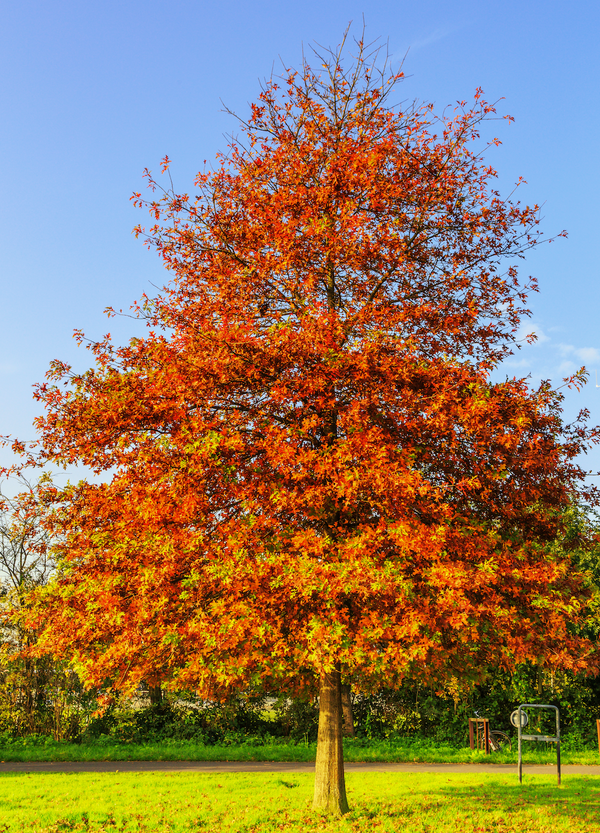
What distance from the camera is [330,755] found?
9.88 metres

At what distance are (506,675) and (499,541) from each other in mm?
13555

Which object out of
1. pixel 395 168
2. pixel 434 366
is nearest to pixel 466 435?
pixel 434 366

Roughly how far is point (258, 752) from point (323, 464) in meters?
13.2

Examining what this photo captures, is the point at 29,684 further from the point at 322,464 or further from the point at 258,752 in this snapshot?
the point at 322,464

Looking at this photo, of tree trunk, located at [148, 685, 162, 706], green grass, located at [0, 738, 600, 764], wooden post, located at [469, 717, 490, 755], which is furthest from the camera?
tree trunk, located at [148, 685, 162, 706]

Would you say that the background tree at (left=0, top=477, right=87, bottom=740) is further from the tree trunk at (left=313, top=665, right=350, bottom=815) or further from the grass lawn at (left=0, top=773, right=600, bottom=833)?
the tree trunk at (left=313, top=665, right=350, bottom=815)

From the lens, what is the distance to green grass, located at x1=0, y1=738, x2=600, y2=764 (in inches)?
675

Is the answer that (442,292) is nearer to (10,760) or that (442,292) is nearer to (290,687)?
(290,687)

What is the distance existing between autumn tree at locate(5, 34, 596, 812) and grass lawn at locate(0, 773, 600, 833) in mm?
1064

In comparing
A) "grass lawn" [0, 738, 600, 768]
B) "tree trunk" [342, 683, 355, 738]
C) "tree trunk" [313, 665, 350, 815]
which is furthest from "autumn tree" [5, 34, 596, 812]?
"tree trunk" [342, 683, 355, 738]

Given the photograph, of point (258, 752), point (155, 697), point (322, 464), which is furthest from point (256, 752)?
point (322, 464)

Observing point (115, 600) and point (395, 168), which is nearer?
point (115, 600)

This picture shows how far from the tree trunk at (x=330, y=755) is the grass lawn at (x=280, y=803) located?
26 centimetres

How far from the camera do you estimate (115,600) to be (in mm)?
8227
